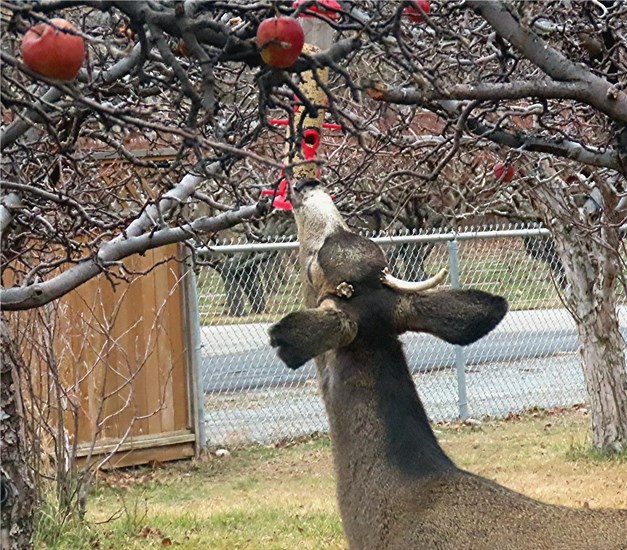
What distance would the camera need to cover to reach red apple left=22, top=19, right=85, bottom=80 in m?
2.20

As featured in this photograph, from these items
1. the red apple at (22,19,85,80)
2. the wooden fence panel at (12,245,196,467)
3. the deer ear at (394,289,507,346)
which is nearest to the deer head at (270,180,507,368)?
the deer ear at (394,289,507,346)

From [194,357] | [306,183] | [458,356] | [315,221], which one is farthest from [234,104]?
[458,356]

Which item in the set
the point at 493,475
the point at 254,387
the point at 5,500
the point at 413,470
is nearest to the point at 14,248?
the point at 5,500

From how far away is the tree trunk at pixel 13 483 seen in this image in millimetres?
5348

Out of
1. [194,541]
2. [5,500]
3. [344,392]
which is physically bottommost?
[194,541]

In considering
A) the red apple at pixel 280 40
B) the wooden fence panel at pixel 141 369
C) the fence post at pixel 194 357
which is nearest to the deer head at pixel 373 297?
the red apple at pixel 280 40

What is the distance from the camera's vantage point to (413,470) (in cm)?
408

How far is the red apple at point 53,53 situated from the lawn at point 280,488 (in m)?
5.72

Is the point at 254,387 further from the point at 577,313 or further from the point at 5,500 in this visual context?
the point at 5,500

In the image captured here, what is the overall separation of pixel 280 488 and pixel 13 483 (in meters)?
5.06

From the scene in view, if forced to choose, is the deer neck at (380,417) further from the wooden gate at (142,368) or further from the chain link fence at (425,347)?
the chain link fence at (425,347)

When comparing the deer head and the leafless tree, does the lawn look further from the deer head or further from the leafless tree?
the deer head

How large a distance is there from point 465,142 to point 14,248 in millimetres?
2549

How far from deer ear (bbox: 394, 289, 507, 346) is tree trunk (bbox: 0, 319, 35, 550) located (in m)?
2.21
